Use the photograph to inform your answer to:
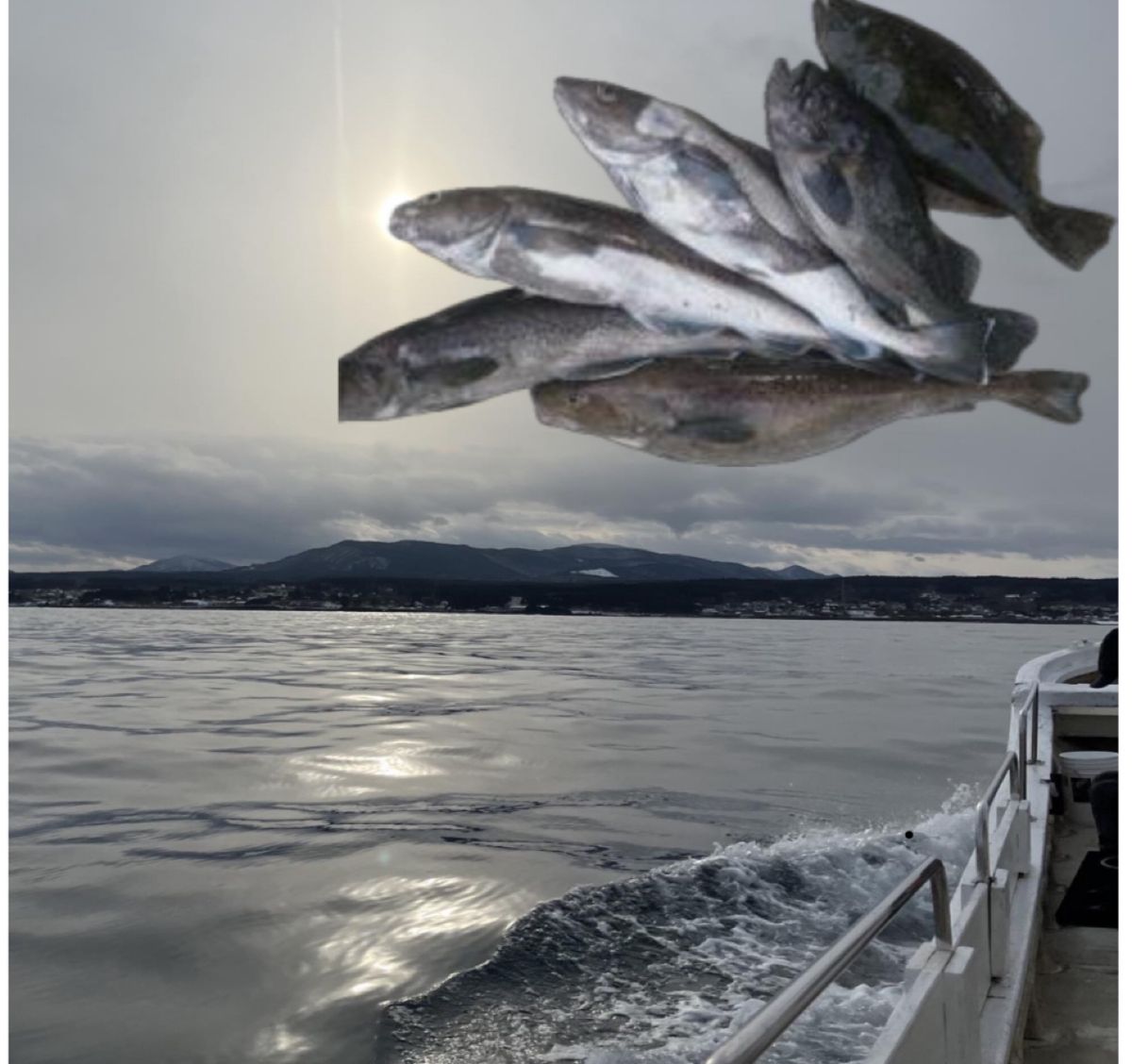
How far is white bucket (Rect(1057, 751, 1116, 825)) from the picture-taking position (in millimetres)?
3838

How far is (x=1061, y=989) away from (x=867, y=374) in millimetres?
1952

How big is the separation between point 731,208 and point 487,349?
0.82 feet

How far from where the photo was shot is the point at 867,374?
Answer: 1.06 m

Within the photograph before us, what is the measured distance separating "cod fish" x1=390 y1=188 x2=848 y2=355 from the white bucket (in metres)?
3.30

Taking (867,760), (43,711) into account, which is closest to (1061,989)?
(867,760)

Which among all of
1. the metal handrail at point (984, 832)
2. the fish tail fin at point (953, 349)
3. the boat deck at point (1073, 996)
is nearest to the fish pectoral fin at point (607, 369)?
the fish tail fin at point (953, 349)

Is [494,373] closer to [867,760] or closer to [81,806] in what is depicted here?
[81,806]

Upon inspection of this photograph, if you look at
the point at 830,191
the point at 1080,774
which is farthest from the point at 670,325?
the point at 1080,774

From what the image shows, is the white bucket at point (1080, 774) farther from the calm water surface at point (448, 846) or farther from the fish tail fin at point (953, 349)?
the fish tail fin at point (953, 349)

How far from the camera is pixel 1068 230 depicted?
0.99m

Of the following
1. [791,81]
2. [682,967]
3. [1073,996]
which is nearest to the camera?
[791,81]

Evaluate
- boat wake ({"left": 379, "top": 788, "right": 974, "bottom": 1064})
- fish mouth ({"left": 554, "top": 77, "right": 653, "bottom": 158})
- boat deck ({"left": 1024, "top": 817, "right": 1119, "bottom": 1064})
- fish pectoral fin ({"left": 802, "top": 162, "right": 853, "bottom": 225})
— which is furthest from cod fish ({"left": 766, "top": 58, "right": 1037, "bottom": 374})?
boat wake ({"left": 379, "top": 788, "right": 974, "bottom": 1064})

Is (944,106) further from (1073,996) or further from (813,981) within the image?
(1073,996)

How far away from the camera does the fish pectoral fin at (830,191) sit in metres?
0.93
